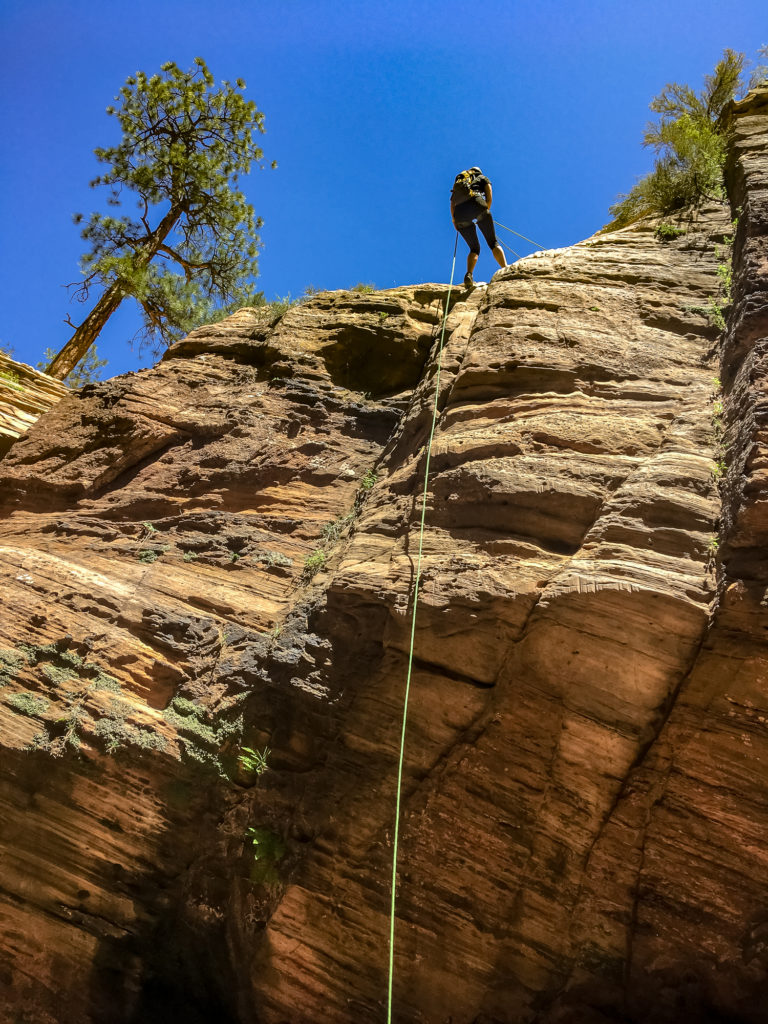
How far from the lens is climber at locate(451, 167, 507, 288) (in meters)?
11.9

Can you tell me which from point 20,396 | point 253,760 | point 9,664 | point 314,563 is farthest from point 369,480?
point 20,396

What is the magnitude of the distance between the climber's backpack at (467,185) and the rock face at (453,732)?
187 inches

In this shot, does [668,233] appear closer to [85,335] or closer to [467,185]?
[467,185]

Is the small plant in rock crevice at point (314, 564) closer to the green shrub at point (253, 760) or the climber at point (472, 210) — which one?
the green shrub at point (253, 760)

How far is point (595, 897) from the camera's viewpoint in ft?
19.0

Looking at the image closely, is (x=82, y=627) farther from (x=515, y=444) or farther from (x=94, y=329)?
(x=94, y=329)

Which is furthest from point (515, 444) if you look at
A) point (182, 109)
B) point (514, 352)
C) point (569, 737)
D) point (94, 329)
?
point (182, 109)

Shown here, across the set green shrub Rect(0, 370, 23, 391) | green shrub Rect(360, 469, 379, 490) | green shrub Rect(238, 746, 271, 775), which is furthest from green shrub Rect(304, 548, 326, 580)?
green shrub Rect(0, 370, 23, 391)

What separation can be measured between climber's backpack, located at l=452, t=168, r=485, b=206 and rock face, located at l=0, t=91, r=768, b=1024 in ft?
15.5

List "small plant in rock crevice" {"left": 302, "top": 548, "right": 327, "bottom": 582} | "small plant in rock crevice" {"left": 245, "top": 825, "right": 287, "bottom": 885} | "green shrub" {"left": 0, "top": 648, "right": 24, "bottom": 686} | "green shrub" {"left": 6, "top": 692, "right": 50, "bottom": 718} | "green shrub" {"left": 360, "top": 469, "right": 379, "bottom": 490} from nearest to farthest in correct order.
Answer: "small plant in rock crevice" {"left": 245, "top": 825, "right": 287, "bottom": 885} < "green shrub" {"left": 6, "top": 692, "right": 50, "bottom": 718} < "green shrub" {"left": 0, "top": 648, "right": 24, "bottom": 686} < "small plant in rock crevice" {"left": 302, "top": 548, "right": 327, "bottom": 582} < "green shrub" {"left": 360, "top": 469, "right": 379, "bottom": 490}

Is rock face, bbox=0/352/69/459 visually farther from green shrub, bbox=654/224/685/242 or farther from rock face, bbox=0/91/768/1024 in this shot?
green shrub, bbox=654/224/685/242

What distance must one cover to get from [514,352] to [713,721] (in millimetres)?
4501

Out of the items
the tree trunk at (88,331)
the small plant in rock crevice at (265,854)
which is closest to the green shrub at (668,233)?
the small plant in rock crevice at (265,854)

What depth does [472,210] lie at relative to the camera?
12031mm
